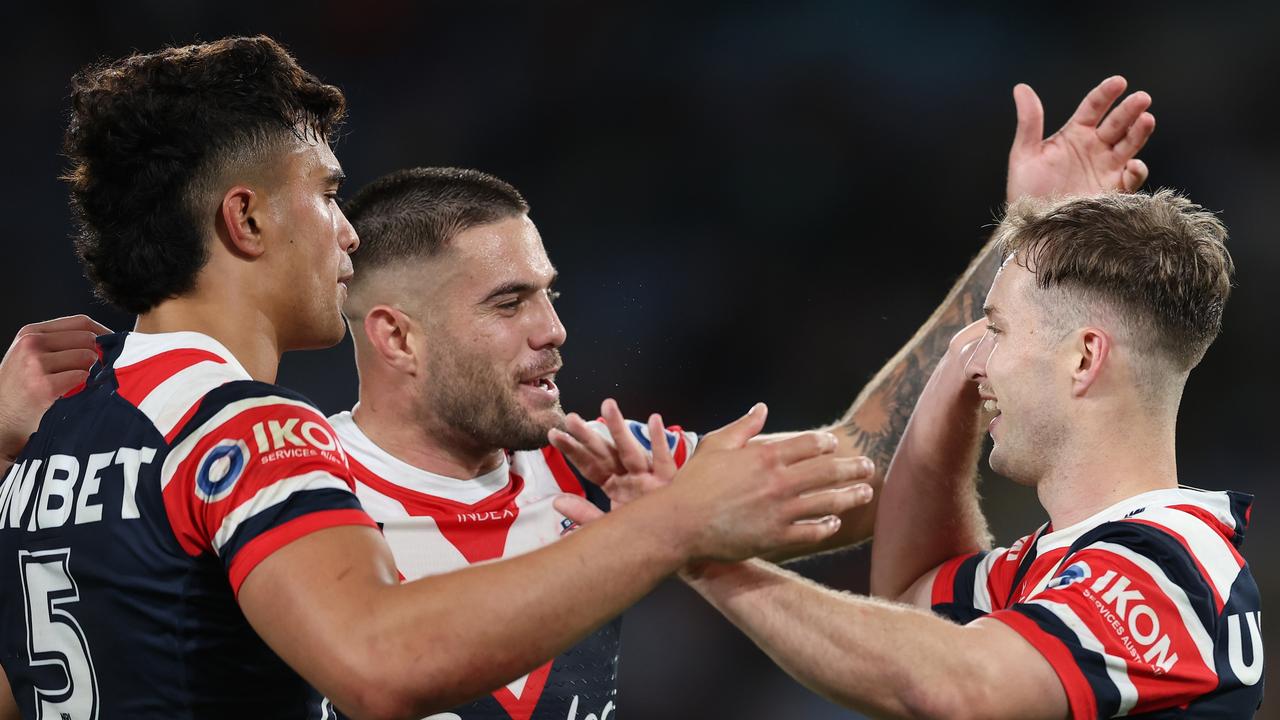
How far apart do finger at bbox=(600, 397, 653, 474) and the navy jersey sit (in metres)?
0.54

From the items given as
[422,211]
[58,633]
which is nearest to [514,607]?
[58,633]

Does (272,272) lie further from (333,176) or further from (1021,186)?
(1021,186)

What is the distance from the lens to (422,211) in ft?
11.1

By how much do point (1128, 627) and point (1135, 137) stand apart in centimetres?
169

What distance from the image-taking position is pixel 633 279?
6371 millimetres

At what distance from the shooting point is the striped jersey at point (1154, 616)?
2035 mm

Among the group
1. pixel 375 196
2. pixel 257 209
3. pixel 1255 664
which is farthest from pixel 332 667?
pixel 375 196

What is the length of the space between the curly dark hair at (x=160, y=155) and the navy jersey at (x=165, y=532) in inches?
7.5

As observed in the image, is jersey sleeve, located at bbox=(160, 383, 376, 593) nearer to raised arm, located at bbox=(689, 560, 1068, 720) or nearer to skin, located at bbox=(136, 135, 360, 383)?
skin, located at bbox=(136, 135, 360, 383)

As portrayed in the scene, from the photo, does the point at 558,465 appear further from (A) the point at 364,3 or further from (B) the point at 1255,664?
(A) the point at 364,3

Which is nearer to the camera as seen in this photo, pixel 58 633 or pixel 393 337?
pixel 58 633

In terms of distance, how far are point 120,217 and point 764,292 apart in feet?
15.1

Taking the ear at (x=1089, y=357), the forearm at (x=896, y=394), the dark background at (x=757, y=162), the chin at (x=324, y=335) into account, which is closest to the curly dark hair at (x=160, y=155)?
the chin at (x=324, y=335)

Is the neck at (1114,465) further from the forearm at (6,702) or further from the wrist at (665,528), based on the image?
the forearm at (6,702)
